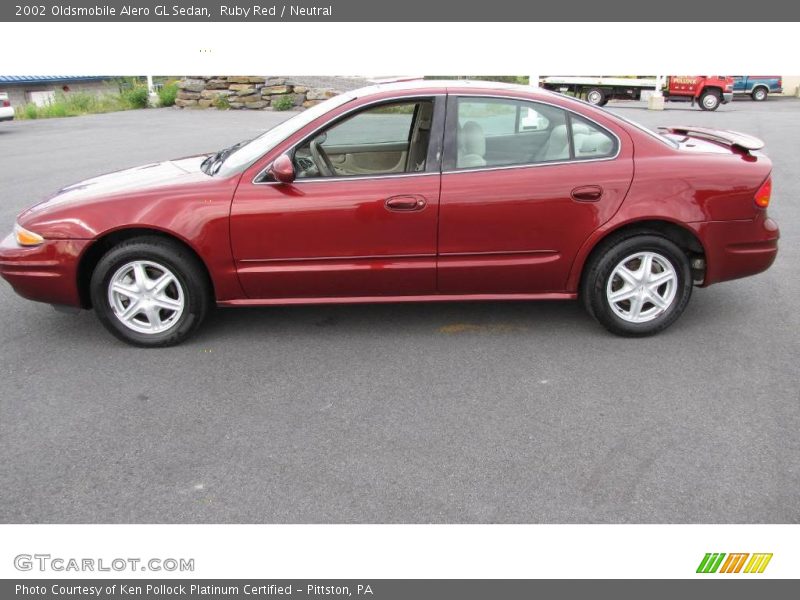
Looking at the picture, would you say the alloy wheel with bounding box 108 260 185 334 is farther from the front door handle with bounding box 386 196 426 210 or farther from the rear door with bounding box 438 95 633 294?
the rear door with bounding box 438 95 633 294

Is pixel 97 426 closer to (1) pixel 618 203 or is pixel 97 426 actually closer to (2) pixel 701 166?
(1) pixel 618 203

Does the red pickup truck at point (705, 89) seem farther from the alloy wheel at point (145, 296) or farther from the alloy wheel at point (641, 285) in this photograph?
the alloy wheel at point (145, 296)

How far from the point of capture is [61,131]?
18.1 m

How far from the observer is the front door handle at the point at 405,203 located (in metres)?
4.53

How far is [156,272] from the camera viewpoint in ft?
15.4

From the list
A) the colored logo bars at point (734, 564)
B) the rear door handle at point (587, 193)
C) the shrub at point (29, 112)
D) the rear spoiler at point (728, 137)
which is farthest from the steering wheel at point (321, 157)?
the shrub at point (29, 112)

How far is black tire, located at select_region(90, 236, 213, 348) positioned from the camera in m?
4.58

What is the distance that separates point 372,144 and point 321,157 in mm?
716

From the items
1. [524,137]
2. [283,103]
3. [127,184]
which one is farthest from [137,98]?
[524,137]

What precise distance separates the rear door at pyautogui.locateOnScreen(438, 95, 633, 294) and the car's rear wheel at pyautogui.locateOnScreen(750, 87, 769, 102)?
32.6 m

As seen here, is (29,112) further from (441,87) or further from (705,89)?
(705,89)

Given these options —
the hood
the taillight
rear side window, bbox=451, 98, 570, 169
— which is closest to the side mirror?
the hood

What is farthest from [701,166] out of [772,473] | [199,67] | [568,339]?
[199,67]

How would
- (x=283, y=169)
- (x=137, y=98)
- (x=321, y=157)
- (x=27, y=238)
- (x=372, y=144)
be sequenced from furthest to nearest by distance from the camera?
(x=137, y=98) → (x=372, y=144) → (x=321, y=157) → (x=27, y=238) → (x=283, y=169)
